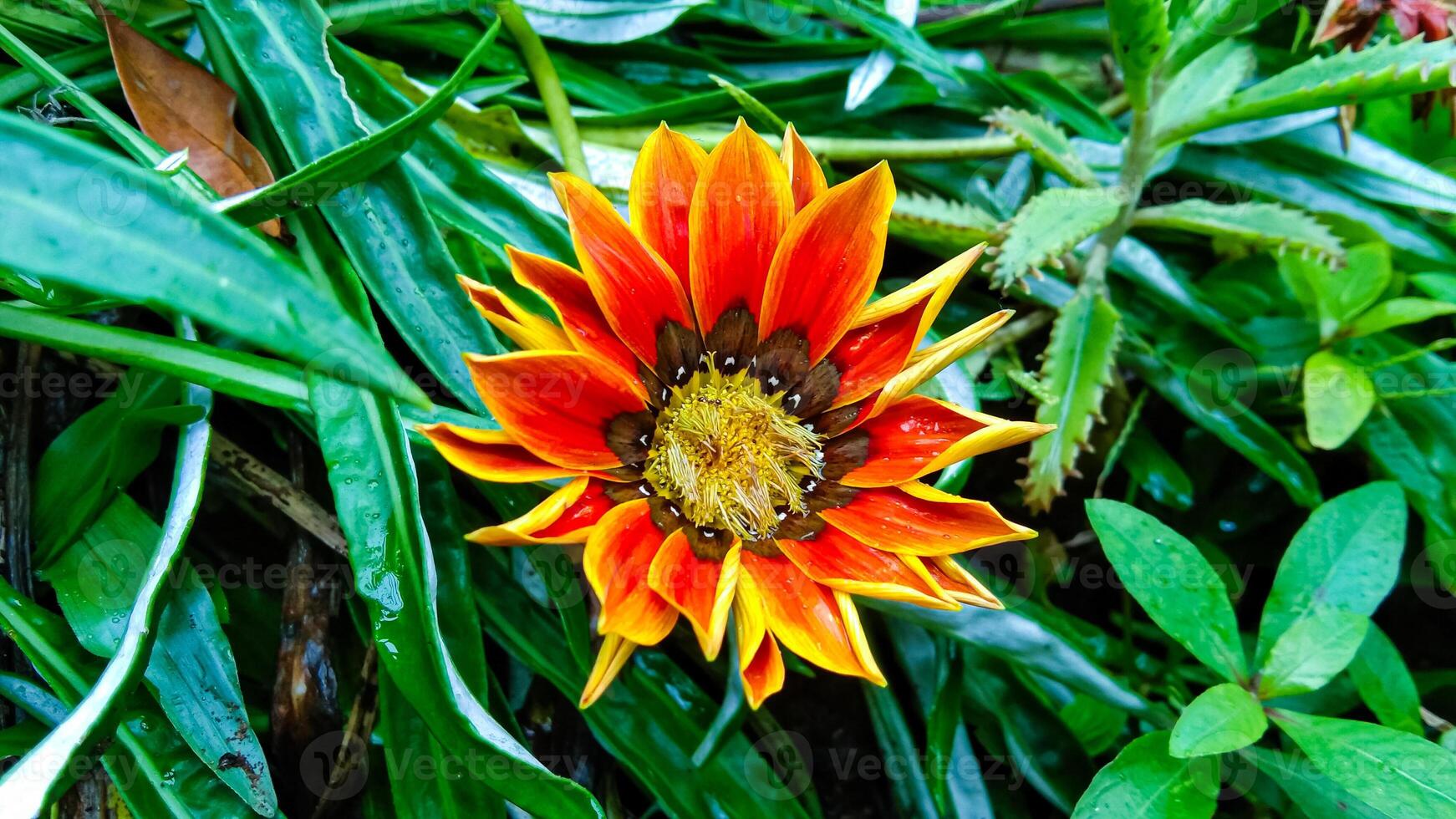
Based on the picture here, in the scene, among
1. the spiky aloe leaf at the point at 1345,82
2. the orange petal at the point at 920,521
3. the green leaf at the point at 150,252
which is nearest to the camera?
the green leaf at the point at 150,252

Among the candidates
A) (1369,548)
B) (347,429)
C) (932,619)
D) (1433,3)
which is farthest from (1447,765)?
(347,429)

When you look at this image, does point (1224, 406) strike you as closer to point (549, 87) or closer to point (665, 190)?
point (665, 190)

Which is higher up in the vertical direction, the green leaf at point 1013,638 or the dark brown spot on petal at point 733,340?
the dark brown spot on petal at point 733,340

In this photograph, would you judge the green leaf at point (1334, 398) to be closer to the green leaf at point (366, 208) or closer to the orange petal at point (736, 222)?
the orange petal at point (736, 222)

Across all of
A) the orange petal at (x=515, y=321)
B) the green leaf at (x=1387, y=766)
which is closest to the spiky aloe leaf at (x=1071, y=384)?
the green leaf at (x=1387, y=766)

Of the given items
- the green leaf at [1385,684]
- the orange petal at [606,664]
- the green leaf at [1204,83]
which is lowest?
the green leaf at [1385,684]

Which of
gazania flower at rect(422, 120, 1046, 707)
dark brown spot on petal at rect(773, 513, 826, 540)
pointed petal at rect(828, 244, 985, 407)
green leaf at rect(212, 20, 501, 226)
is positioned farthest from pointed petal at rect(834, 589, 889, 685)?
green leaf at rect(212, 20, 501, 226)

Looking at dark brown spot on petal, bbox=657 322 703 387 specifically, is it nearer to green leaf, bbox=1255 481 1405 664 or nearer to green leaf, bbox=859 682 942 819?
green leaf, bbox=859 682 942 819
